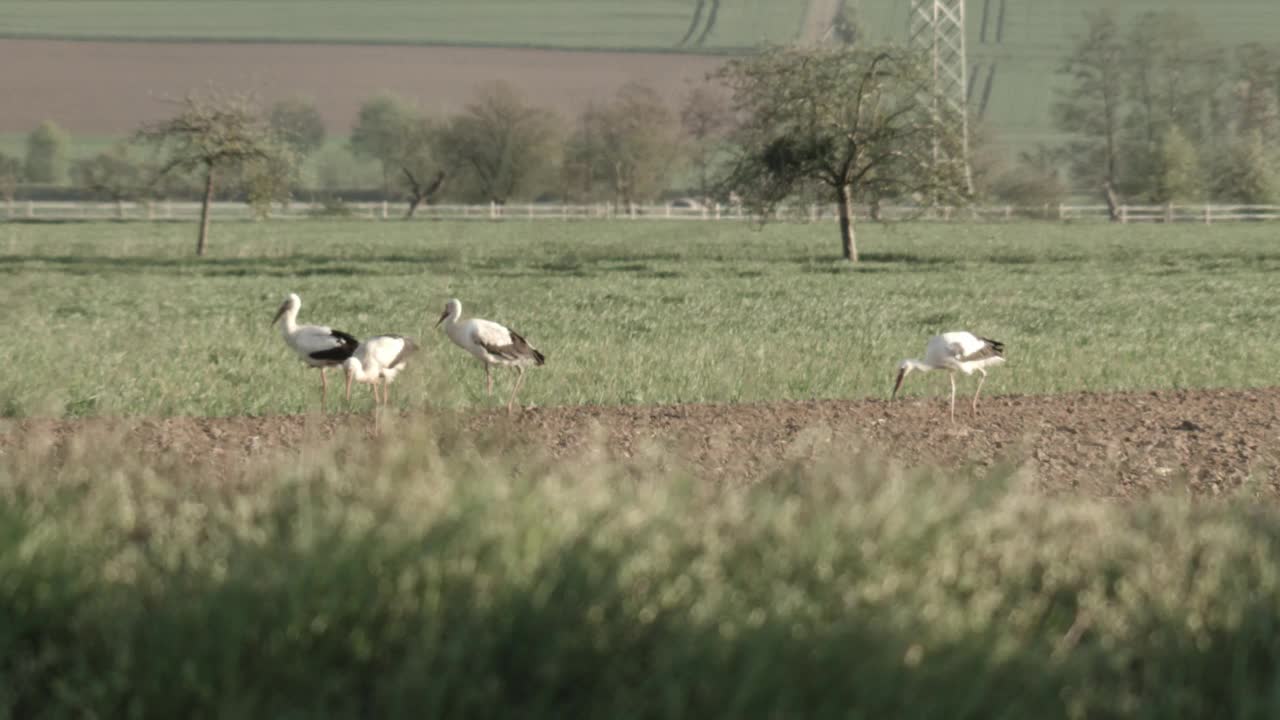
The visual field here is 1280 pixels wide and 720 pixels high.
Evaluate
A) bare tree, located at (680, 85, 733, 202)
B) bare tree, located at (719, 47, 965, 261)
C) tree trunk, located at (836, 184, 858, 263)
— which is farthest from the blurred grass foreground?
bare tree, located at (680, 85, 733, 202)

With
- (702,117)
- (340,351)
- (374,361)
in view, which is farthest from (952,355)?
(702,117)

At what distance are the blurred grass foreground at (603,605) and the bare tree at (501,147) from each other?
443ft

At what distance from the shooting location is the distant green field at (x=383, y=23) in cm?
16788

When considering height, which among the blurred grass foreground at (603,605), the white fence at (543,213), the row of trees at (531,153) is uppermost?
the row of trees at (531,153)

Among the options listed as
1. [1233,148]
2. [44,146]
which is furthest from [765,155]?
[44,146]

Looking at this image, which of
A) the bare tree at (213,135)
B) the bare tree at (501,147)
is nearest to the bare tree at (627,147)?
the bare tree at (501,147)

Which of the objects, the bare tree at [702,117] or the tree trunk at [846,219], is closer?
the tree trunk at [846,219]

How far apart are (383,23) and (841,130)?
158419 millimetres

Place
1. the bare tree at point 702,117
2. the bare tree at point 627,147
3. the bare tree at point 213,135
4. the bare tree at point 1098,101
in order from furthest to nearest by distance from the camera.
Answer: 1. the bare tree at point 702,117
2. the bare tree at point 627,147
3. the bare tree at point 1098,101
4. the bare tree at point 213,135

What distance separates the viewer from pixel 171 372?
17.2 metres

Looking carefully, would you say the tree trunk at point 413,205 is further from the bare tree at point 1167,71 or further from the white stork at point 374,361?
the white stork at point 374,361

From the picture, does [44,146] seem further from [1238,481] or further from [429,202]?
[1238,481]

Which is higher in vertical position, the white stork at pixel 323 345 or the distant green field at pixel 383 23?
the distant green field at pixel 383 23

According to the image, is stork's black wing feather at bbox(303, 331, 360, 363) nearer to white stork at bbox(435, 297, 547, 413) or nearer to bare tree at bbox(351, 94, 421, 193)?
white stork at bbox(435, 297, 547, 413)
